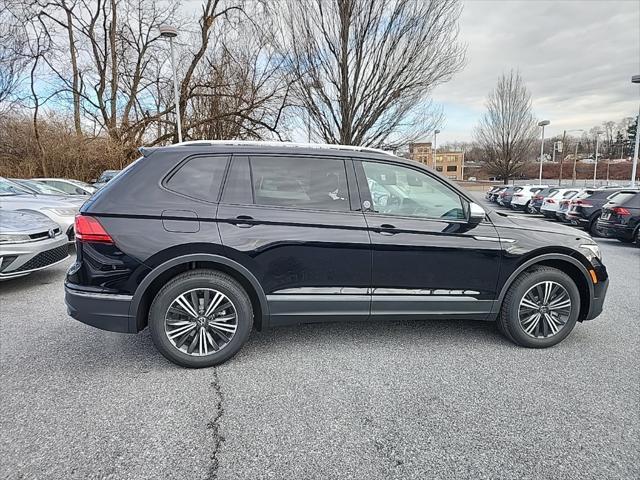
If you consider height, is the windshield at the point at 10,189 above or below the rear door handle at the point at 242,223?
above

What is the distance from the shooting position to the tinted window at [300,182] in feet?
10.1

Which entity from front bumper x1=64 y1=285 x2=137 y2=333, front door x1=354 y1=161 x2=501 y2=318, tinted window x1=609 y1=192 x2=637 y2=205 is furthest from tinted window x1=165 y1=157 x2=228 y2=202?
tinted window x1=609 y1=192 x2=637 y2=205

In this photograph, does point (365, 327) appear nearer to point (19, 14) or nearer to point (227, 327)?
point (227, 327)

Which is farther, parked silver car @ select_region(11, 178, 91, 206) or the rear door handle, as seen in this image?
parked silver car @ select_region(11, 178, 91, 206)

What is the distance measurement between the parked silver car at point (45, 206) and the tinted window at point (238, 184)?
5.00m

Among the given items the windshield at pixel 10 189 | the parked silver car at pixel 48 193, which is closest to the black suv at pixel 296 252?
the parked silver car at pixel 48 193

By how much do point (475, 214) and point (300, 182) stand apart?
154cm

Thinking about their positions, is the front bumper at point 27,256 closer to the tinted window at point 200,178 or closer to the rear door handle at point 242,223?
the tinted window at point 200,178

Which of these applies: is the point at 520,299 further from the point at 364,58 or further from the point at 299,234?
the point at 364,58

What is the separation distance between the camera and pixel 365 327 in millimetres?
3822

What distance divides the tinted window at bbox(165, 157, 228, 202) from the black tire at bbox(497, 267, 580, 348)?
2722 millimetres

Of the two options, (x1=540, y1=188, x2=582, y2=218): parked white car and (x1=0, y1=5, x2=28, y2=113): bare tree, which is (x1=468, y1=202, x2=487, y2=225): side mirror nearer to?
(x1=540, y1=188, x2=582, y2=218): parked white car

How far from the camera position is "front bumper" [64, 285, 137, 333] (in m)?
2.86

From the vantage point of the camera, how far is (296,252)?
3.01 m
